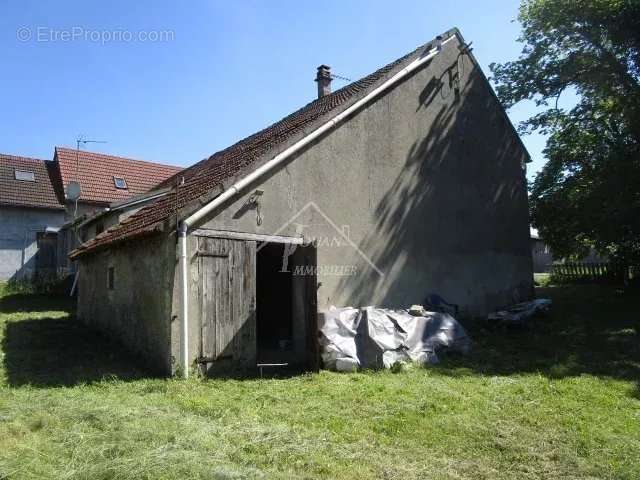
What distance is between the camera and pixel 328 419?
5578 millimetres

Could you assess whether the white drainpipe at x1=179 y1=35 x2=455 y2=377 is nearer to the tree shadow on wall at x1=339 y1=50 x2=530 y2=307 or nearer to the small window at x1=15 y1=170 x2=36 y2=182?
the tree shadow on wall at x1=339 y1=50 x2=530 y2=307

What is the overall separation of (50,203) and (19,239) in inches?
73.3

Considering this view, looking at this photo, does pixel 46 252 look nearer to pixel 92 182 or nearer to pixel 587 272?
pixel 92 182

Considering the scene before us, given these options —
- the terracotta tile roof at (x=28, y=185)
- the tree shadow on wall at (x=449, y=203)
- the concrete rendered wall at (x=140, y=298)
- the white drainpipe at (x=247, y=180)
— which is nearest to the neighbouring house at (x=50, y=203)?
the terracotta tile roof at (x=28, y=185)

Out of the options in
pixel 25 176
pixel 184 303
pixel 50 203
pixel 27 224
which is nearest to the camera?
pixel 184 303

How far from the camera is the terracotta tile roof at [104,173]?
20794mm

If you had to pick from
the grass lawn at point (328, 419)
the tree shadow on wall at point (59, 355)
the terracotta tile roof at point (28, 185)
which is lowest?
the grass lawn at point (328, 419)

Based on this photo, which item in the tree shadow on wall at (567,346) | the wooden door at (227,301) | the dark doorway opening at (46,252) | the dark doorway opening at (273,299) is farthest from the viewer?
the dark doorway opening at (46,252)

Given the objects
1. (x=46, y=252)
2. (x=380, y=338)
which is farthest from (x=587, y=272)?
(x=46, y=252)

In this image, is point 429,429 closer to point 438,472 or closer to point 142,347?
point 438,472

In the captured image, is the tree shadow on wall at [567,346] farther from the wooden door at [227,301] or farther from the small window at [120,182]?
the small window at [120,182]

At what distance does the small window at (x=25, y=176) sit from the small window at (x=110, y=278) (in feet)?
44.4

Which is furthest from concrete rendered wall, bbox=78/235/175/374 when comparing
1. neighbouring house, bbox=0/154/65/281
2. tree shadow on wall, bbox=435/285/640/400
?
neighbouring house, bbox=0/154/65/281

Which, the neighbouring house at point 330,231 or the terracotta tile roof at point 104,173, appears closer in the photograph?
the neighbouring house at point 330,231
